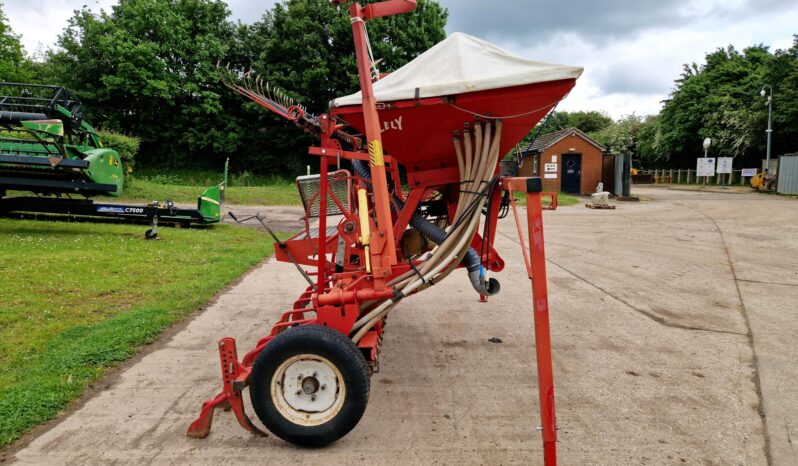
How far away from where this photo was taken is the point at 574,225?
14.9 metres

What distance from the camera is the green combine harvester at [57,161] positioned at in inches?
369

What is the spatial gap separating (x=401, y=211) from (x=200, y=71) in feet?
113

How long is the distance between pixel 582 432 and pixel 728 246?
9.74m

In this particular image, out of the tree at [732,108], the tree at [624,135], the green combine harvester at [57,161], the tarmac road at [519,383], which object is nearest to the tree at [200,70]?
the green combine harvester at [57,161]

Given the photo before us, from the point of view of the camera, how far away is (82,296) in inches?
251

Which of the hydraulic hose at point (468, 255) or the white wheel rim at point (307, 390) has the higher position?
the hydraulic hose at point (468, 255)

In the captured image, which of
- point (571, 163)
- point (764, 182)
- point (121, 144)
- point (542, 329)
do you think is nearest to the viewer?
point (542, 329)

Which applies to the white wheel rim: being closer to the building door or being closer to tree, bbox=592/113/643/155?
the building door

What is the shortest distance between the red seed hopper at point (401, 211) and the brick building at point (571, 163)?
24904 mm

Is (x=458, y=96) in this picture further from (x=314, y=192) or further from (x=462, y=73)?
(x=314, y=192)

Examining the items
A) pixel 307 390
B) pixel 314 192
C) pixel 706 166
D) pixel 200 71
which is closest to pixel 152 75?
pixel 200 71

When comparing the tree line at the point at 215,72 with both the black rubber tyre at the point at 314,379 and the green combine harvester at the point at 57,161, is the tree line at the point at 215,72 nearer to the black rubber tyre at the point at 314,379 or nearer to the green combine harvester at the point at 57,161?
the green combine harvester at the point at 57,161

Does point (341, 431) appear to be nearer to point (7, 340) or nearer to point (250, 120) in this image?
point (7, 340)

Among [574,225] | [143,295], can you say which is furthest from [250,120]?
[143,295]
